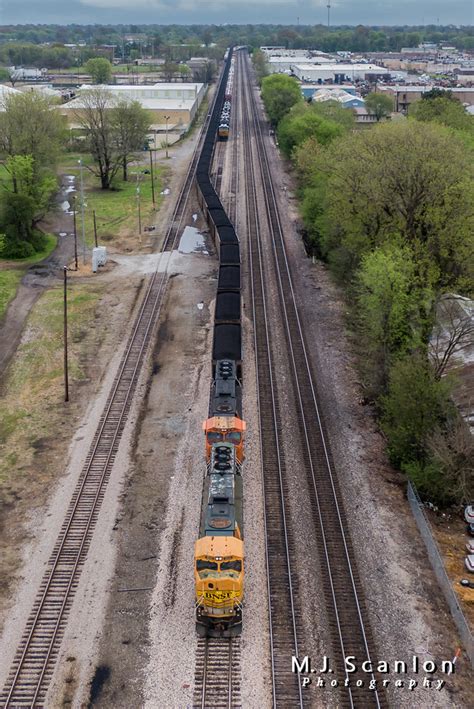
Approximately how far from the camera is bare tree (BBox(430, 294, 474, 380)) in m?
34.6

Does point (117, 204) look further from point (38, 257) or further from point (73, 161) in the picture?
point (73, 161)

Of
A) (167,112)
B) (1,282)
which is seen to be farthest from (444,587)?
(167,112)

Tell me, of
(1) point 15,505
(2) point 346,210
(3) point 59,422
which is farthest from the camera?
(2) point 346,210

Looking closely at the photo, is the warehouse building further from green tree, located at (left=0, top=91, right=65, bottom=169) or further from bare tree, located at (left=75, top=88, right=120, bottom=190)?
green tree, located at (left=0, top=91, right=65, bottom=169)

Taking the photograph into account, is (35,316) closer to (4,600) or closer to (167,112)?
(4,600)

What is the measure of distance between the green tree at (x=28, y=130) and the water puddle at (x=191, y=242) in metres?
18.6

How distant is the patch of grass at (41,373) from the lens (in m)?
35.0

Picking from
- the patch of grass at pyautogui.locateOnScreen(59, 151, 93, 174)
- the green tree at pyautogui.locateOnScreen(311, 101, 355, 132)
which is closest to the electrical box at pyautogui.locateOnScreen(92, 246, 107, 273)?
the green tree at pyautogui.locateOnScreen(311, 101, 355, 132)

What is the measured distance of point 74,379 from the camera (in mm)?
41500

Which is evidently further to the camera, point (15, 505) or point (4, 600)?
point (15, 505)

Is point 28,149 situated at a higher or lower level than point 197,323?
higher

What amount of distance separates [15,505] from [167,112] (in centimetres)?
11405

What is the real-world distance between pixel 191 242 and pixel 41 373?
29.7m

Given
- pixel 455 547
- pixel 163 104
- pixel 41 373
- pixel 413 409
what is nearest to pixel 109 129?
pixel 163 104
